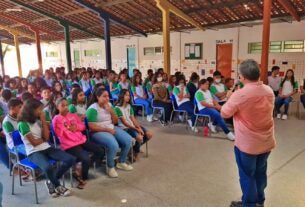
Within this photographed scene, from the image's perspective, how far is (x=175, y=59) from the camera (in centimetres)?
1197

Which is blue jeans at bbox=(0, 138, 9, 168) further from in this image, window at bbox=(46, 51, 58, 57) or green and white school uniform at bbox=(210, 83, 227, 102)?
window at bbox=(46, 51, 58, 57)

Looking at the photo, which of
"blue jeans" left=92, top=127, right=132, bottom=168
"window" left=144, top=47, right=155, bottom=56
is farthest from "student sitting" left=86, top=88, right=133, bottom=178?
"window" left=144, top=47, right=155, bottom=56

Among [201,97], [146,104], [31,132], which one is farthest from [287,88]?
[31,132]

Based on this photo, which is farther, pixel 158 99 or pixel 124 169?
pixel 158 99

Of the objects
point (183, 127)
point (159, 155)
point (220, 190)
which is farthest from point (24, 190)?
point (183, 127)

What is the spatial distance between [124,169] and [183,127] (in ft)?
8.31

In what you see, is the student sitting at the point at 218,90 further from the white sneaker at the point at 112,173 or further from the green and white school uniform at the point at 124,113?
the white sneaker at the point at 112,173

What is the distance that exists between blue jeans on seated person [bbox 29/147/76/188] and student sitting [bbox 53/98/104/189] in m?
0.16

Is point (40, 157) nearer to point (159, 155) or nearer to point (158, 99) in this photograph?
point (159, 155)

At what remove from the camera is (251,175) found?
2.40 meters

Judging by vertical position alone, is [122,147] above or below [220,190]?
above

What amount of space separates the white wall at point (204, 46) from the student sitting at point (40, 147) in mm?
8264

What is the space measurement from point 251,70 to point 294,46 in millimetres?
7707

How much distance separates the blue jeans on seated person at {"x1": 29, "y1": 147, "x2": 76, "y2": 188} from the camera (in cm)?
291
